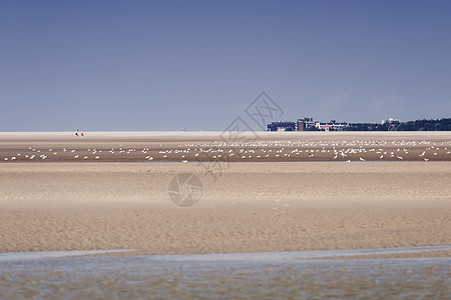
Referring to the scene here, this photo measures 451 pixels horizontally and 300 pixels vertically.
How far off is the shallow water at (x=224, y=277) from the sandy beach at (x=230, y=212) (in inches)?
43.8

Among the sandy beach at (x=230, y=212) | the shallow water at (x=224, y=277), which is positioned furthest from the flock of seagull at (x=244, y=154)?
the shallow water at (x=224, y=277)

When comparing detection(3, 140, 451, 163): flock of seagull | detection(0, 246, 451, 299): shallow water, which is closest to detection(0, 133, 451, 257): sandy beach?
detection(0, 246, 451, 299): shallow water

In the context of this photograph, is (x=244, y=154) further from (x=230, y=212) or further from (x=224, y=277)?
(x=224, y=277)

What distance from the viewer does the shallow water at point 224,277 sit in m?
7.86

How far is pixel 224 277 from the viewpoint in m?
8.72

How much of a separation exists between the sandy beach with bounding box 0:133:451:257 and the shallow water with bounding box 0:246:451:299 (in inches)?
43.8

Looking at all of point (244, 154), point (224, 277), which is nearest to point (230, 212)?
point (224, 277)

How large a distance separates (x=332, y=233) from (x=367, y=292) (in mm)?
4719

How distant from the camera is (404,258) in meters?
9.93

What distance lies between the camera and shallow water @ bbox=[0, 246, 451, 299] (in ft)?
25.8

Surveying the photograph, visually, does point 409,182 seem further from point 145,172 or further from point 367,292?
point 367,292

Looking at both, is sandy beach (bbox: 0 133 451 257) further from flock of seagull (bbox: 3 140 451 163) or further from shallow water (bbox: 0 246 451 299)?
flock of seagull (bbox: 3 140 451 163)

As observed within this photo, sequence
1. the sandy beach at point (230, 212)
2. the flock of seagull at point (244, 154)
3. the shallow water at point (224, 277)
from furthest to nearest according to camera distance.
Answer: the flock of seagull at point (244, 154), the sandy beach at point (230, 212), the shallow water at point (224, 277)

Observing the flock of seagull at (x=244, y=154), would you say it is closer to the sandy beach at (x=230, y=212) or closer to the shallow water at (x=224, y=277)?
the sandy beach at (x=230, y=212)
